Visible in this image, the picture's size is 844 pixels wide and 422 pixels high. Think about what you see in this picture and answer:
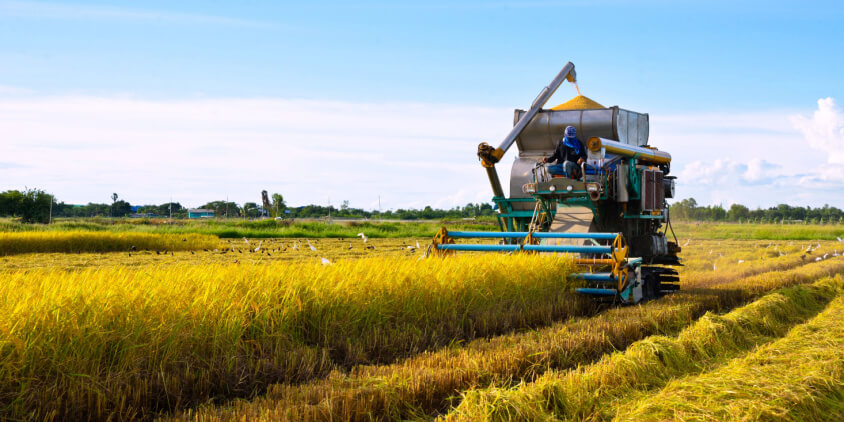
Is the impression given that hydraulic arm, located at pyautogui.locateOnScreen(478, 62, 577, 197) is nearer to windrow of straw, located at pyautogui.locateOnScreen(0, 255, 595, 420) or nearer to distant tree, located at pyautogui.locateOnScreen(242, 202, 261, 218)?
windrow of straw, located at pyautogui.locateOnScreen(0, 255, 595, 420)

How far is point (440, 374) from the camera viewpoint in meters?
4.76

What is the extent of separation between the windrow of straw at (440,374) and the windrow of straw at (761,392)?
107 centimetres

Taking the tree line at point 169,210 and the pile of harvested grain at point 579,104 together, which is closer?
the pile of harvested grain at point 579,104

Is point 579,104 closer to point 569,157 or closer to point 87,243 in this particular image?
point 569,157

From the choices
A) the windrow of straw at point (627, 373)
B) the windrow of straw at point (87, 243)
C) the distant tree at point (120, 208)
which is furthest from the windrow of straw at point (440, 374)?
the distant tree at point (120, 208)

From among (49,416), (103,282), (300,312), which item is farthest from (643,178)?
(49,416)

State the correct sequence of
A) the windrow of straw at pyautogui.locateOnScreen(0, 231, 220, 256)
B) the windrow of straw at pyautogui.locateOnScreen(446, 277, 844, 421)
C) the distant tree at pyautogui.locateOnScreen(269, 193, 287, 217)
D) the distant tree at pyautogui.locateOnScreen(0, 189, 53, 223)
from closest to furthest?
the windrow of straw at pyautogui.locateOnScreen(446, 277, 844, 421), the windrow of straw at pyautogui.locateOnScreen(0, 231, 220, 256), the distant tree at pyautogui.locateOnScreen(0, 189, 53, 223), the distant tree at pyautogui.locateOnScreen(269, 193, 287, 217)

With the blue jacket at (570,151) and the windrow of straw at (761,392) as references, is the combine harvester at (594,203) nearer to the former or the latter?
the blue jacket at (570,151)

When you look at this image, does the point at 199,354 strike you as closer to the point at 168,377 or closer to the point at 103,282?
the point at 168,377

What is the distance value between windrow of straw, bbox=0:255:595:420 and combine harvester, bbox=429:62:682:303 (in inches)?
68.0

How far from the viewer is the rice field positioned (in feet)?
13.9

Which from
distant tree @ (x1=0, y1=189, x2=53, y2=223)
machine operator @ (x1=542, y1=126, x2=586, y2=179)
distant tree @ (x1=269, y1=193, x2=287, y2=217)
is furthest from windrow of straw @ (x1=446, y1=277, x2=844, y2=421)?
distant tree @ (x1=269, y1=193, x2=287, y2=217)

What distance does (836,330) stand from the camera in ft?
24.1

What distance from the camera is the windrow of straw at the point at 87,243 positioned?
22969 mm
